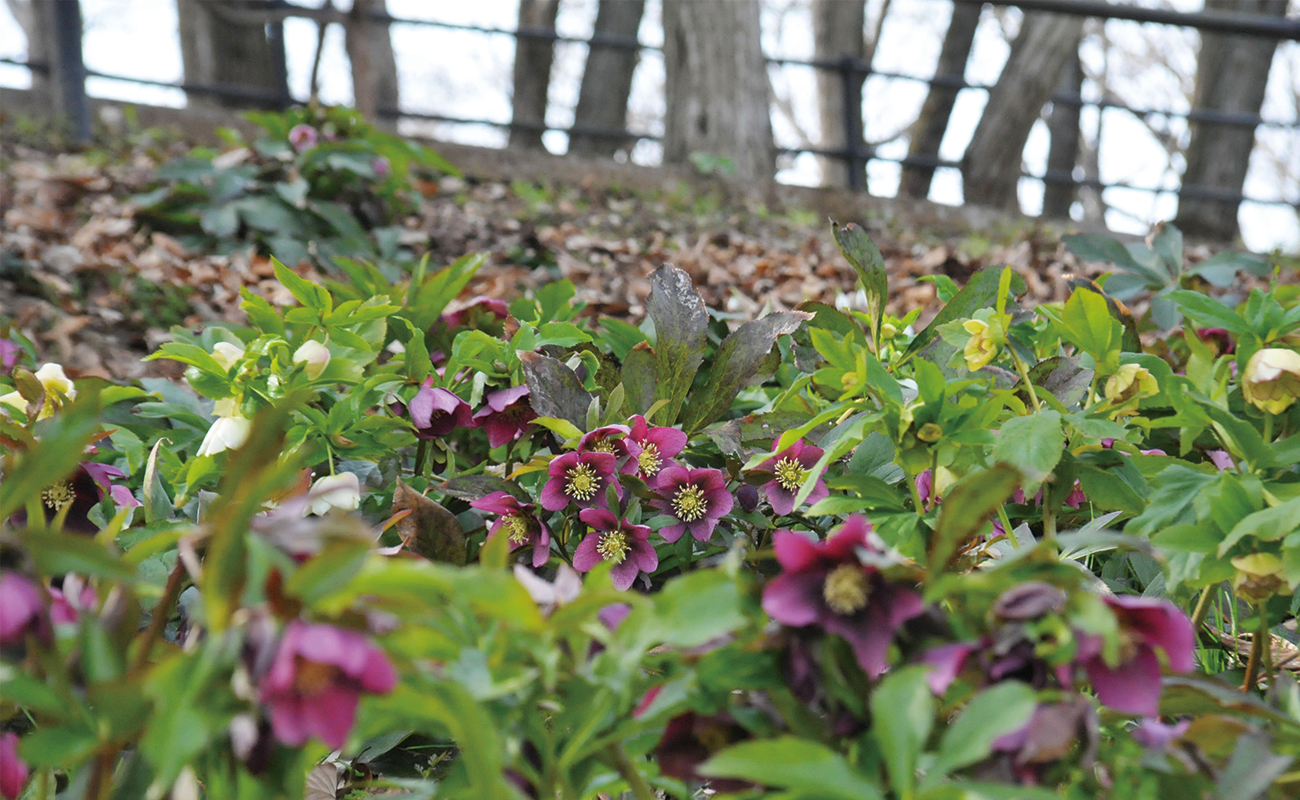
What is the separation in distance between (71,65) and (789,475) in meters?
3.61

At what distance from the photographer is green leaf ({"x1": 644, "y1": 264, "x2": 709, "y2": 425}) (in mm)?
960

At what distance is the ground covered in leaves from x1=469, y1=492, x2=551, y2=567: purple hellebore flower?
84 cm

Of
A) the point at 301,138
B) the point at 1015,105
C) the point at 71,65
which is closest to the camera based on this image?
the point at 301,138

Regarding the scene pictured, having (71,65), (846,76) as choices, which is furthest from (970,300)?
(846,76)

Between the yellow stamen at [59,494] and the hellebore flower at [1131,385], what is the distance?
89cm

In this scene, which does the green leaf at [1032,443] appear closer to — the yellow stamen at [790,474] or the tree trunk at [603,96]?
the yellow stamen at [790,474]

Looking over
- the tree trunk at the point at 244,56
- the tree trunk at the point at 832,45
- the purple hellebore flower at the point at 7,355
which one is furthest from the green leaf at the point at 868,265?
the tree trunk at the point at 832,45

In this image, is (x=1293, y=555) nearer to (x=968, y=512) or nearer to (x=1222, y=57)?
(x=968, y=512)

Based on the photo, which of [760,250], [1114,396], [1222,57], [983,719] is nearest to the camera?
[983,719]

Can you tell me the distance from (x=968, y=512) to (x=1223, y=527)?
27 cm

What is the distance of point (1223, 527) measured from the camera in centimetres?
62

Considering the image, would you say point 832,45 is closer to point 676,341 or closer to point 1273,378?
point 676,341

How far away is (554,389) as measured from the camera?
Answer: 91cm

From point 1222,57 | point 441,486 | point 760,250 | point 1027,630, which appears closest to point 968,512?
point 1027,630
